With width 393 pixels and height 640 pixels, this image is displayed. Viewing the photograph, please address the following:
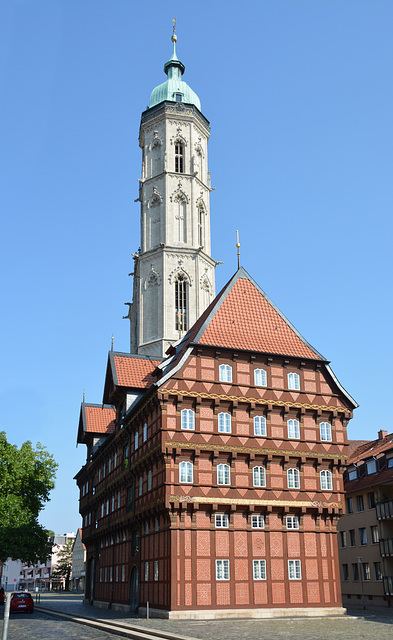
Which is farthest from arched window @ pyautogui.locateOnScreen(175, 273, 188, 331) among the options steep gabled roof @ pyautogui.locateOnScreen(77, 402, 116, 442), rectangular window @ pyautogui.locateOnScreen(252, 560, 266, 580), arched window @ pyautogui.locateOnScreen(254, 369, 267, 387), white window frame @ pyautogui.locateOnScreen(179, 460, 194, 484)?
rectangular window @ pyautogui.locateOnScreen(252, 560, 266, 580)

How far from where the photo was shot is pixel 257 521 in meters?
33.5

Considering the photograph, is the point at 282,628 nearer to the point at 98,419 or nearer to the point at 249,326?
the point at 249,326

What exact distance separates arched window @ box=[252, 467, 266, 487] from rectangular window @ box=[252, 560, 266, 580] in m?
3.54

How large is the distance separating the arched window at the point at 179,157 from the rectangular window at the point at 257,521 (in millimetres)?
55394

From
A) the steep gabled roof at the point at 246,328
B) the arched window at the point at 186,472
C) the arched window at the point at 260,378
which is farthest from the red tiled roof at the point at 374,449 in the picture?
the arched window at the point at 186,472

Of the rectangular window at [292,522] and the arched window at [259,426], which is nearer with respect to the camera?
the rectangular window at [292,522]

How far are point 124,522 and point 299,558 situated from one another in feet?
36.8

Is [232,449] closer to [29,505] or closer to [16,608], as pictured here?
[16,608]

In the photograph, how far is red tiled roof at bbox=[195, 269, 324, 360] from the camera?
118ft

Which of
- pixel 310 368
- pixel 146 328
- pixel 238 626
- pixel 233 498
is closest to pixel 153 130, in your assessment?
pixel 146 328

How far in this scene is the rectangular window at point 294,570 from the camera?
3312cm

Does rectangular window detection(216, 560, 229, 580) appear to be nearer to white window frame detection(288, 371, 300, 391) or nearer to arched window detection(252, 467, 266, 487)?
arched window detection(252, 467, 266, 487)

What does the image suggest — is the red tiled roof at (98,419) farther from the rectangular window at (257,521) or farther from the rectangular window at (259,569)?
the rectangular window at (259,569)

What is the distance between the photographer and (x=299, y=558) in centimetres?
3359
